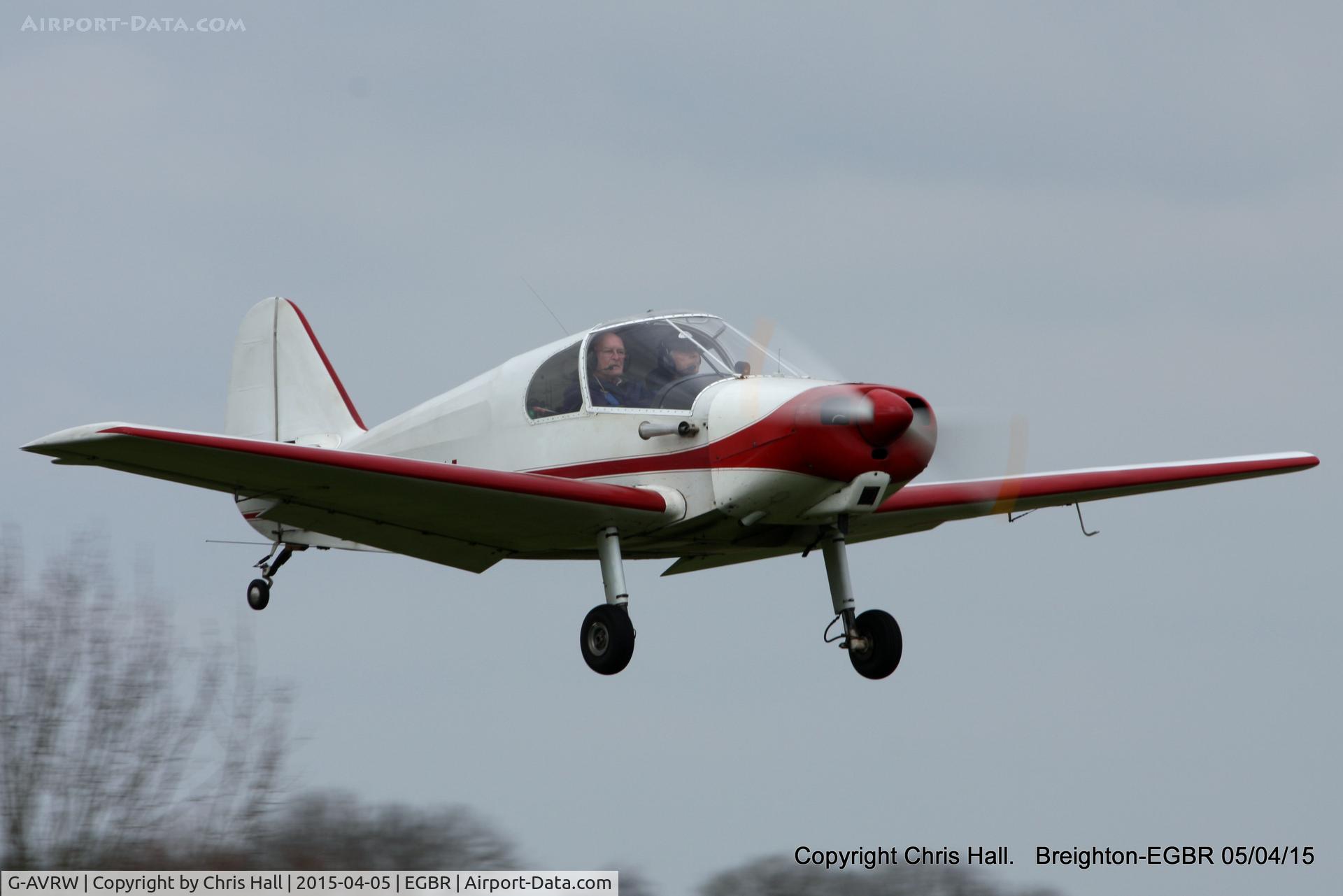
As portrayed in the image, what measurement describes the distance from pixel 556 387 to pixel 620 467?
1.05 m

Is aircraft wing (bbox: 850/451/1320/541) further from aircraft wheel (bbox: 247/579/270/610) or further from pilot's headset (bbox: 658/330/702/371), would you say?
aircraft wheel (bbox: 247/579/270/610)

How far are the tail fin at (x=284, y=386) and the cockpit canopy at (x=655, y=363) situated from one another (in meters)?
5.03

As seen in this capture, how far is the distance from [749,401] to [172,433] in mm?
4461

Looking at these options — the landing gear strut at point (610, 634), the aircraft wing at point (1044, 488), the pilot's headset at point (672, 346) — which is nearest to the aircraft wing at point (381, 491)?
the landing gear strut at point (610, 634)

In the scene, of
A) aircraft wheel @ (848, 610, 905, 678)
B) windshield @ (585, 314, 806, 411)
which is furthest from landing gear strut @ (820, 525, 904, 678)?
windshield @ (585, 314, 806, 411)

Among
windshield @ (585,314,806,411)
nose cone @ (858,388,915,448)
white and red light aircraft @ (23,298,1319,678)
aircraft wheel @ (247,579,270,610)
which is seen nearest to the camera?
nose cone @ (858,388,915,448)

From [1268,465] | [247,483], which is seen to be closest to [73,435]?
[247,483]

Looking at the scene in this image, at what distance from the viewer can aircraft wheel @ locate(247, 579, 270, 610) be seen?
59.5ft

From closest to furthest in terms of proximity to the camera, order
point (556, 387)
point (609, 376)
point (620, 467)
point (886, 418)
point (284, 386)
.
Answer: point (886, 418) < point (620, 467) < point (609, 376) < point (556, 387) < point (284, 386)

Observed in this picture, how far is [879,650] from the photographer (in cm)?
1494

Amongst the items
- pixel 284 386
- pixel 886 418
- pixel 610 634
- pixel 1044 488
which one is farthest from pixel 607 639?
Answer: pixel 284 386

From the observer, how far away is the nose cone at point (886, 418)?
13.6 metres

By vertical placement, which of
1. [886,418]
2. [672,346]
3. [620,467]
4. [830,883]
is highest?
[672,346]

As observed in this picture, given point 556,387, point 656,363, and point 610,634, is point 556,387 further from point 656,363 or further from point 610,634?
point 610,634
